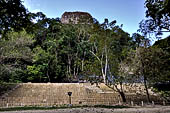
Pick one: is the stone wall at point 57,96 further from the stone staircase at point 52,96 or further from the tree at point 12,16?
the tree at point 12,16

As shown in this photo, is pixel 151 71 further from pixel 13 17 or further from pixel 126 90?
pixel 13 17

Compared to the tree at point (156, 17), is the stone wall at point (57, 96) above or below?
below

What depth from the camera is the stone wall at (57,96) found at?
12469 millimetres

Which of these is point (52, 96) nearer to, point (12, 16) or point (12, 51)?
point (12, 51)

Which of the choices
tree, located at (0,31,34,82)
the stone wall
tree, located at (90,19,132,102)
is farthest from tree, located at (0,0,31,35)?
tree, located at (0,31,34,82)

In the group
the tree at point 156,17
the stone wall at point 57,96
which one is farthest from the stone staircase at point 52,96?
the tree at point 156,17

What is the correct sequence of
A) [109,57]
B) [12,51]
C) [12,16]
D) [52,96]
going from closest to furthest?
[12,16]
[52,96]
[109,57]
[12,51]

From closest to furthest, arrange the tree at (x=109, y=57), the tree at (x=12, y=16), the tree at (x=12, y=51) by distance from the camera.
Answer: the tree at (x=12, y=16), the tree at (x=109, y=57), the tree at (x=12, y=51)

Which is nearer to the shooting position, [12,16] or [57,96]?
[12,16]

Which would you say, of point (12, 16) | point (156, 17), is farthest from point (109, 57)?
point (12, 16)

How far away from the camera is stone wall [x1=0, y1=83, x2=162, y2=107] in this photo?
12.5 meters

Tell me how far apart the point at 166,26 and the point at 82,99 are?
946cm

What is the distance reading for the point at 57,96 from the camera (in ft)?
46.4

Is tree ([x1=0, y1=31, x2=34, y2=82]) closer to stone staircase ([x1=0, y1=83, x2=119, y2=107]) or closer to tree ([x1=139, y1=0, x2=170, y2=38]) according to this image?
stone staircase ([x1=0, y1=83, x2=119, y2=107])
